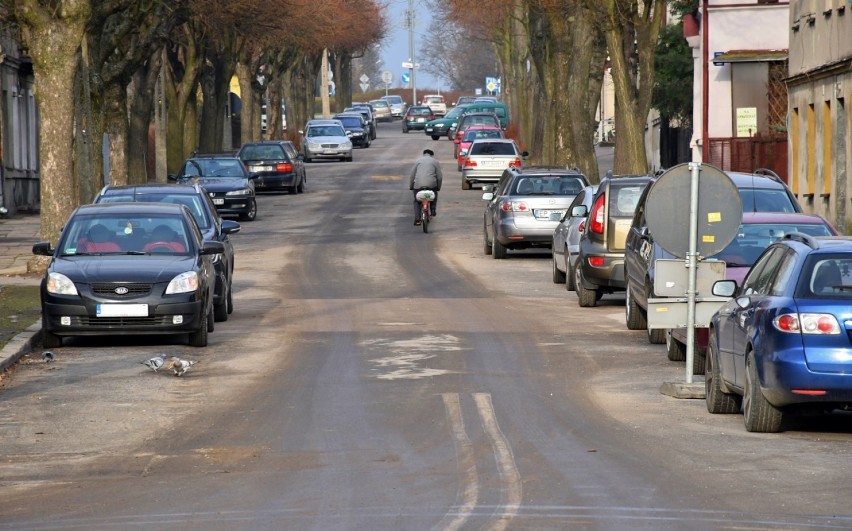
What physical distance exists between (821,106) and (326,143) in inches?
1445

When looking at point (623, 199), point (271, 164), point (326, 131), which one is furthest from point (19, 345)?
point (326, 131)

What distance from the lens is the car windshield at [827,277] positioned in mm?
10688

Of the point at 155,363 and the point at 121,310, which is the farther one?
the point at 121,310

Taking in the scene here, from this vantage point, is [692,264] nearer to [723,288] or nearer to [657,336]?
[723,288]

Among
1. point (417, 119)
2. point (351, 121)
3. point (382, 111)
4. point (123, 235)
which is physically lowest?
point (123, 235)

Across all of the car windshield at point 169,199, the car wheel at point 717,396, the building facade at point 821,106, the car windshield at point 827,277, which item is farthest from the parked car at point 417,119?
the car windshield at point 827,277

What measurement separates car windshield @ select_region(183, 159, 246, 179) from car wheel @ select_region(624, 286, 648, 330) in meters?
23.2

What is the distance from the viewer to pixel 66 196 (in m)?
26.3

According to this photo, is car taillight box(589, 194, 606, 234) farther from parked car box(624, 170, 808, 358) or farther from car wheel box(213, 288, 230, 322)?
car wheel box(213, 288, 230, 322)

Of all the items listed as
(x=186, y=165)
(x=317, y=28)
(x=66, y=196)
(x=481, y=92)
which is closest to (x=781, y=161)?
(x=186, y=165)

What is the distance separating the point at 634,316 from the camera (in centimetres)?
1820

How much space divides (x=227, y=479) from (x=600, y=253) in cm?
1175

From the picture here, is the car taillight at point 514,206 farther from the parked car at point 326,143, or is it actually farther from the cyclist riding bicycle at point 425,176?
the parked car at point 326,143

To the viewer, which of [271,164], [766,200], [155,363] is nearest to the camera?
[155,363]
